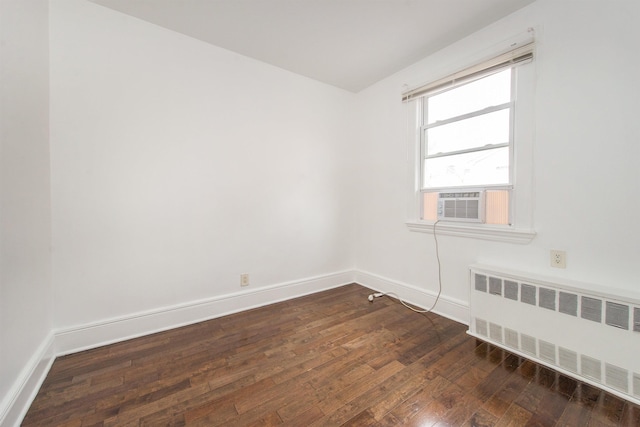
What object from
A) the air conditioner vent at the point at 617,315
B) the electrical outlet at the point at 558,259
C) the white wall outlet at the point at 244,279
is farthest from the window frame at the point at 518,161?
the white wall outlet at the point at 244,279

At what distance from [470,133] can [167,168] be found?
269 centimetres

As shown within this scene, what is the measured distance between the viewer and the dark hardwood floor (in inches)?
50.6

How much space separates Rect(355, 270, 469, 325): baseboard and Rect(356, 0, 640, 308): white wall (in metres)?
0.10

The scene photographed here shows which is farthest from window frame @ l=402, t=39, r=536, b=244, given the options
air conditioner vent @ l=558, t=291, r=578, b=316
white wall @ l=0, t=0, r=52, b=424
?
white wall @ l=0, t=0, r=52, b=424

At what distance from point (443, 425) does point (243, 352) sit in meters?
1.32

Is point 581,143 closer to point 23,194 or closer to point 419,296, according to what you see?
point 419,296

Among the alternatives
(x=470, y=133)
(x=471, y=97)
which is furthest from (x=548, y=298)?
(x=471, y=97)

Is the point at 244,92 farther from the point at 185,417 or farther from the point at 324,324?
the point at 185,417

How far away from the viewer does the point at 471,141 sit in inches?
89.7

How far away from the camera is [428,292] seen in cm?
253

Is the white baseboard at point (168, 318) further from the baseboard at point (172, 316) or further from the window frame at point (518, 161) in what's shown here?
the window frame at point (518, 161)

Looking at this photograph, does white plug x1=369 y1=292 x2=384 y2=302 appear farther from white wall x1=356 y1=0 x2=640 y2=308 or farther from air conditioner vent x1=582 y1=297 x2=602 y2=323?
air conditioner vent x1=582 y1=297 x2=602 y2=323

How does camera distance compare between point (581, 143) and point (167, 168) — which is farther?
point (167, 168)

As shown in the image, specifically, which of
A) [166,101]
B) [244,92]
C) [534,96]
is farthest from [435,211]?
[166,101]
